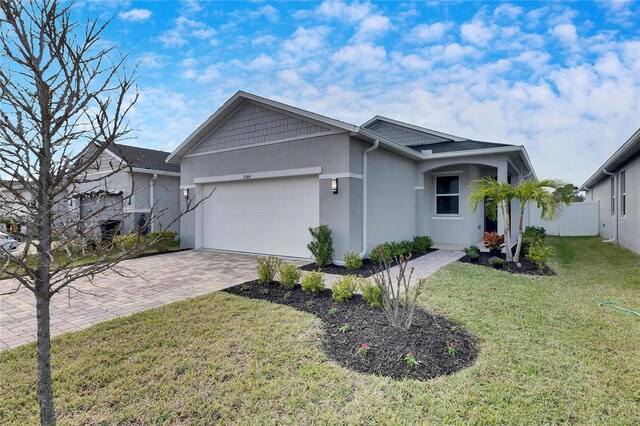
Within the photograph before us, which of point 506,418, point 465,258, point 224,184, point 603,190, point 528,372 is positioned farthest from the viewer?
point 603,190

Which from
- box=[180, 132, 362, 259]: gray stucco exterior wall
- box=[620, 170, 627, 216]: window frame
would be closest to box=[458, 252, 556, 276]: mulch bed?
box=[180, 132, 362, 259]: gray stucco exterior wall

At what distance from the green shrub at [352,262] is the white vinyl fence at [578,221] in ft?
48.0

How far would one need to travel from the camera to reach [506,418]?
2492mm

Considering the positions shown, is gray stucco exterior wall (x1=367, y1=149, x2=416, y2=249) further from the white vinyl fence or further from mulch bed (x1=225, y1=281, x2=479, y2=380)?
the white vinyl fence

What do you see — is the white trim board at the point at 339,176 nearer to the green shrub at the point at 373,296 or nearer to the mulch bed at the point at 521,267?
the mulch bed at the point at 521,267

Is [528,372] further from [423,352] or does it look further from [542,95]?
[542,95]

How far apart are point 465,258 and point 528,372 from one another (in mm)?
6521

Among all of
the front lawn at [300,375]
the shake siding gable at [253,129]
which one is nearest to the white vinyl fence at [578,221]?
the shake siding gable at [253,129]

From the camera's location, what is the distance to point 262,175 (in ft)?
32.8

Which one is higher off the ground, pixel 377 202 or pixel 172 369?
pixel 377 202

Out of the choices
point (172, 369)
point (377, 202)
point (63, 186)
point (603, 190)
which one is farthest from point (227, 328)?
point (603, 190)

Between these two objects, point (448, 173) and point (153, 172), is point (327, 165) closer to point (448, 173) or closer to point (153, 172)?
point (448, 173)

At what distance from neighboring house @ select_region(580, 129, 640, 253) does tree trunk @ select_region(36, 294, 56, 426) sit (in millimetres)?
11750

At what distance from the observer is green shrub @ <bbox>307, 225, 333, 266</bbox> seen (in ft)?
27.6
